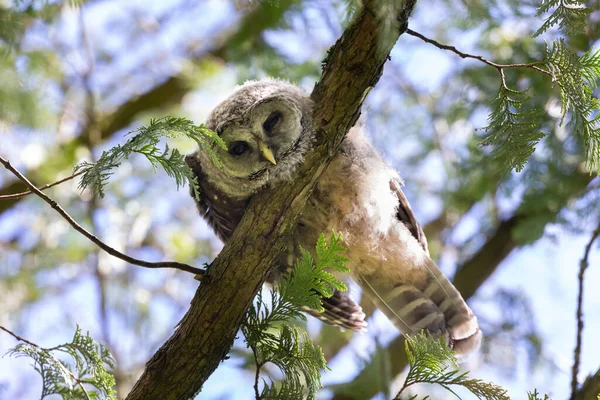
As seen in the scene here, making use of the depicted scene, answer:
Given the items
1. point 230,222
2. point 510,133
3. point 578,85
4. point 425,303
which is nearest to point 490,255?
point 425,303

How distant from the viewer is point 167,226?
611 centimetres

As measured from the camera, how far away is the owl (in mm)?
2715

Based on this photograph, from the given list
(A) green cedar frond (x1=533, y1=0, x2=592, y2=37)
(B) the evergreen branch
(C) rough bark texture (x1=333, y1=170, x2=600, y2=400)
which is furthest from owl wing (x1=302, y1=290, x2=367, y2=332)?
(A) green cedar frond (x1=533, y1=0, x2=592, y2=37)

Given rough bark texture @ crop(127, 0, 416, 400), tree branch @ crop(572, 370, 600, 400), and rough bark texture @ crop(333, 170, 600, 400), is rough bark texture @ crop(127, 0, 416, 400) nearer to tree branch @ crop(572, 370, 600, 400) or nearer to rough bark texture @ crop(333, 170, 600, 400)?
tree branch @ crop(572, 370, 600, 400)

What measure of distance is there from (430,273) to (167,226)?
354 centimetres

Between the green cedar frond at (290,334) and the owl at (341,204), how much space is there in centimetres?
32

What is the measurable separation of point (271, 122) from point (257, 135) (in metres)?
0.10

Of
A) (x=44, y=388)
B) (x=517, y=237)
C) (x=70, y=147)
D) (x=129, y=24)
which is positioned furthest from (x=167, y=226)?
(x=44, y=388)

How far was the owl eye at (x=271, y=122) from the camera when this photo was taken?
2777 mm

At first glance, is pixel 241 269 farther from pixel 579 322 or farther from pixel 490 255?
pixel 490 255

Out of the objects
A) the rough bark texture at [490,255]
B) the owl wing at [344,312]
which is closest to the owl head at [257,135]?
the owl wing at [344,312]

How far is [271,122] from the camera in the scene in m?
2.81

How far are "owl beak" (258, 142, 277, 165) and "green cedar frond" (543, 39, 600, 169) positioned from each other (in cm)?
116

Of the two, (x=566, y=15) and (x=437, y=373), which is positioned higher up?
(x=566, y=15)
